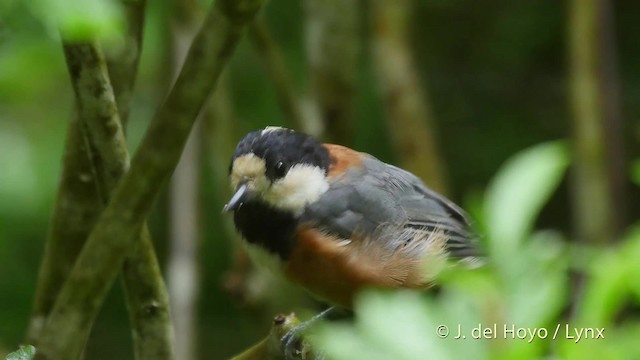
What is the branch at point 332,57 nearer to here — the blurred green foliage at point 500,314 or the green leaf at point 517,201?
the green leaf at point 517,201

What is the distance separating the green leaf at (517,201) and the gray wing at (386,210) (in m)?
0.85

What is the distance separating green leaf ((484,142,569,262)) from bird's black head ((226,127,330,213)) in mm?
827

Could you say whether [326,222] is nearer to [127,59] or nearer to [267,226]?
[267,226]

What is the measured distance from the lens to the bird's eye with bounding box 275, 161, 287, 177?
1.93 m

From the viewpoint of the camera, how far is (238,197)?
72.2 inches

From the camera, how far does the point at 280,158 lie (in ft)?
6.31

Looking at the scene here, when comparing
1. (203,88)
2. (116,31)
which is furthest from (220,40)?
(116,31)

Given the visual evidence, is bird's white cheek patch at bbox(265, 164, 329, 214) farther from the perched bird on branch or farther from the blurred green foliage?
the blurred green foliage

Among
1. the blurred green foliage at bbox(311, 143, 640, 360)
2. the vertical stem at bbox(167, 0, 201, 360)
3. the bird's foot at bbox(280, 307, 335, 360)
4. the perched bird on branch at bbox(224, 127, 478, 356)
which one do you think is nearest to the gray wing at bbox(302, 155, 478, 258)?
the perched bird on branch at bbox(224, 127, 478, 356)

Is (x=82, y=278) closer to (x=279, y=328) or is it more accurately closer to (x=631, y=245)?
(x=279, y=328)

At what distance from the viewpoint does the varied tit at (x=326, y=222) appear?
188cm

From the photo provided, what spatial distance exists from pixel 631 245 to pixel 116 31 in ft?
1.95

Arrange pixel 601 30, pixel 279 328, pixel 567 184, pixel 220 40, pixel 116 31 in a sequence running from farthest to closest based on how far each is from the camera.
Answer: pixel 567 184 → pixel 601 30 → pixel 279 328 → pixel 220 40 → pixel 116 31

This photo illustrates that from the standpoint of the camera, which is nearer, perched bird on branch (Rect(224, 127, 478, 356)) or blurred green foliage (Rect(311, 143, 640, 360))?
blurred green foliage (Rect(311, 143, 640, 360))
